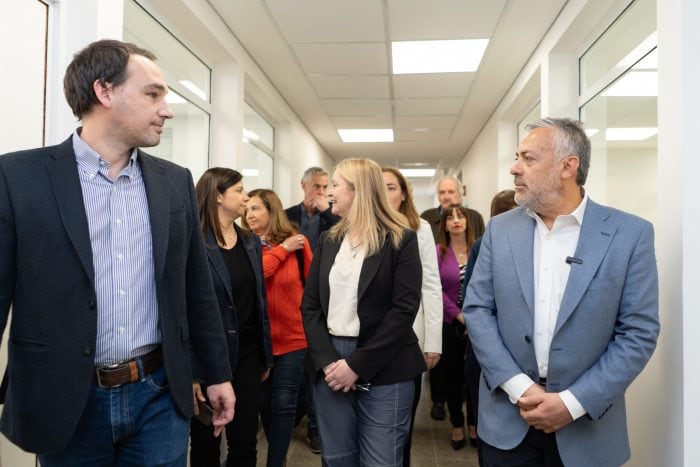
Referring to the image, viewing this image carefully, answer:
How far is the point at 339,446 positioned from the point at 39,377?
45.1 inches

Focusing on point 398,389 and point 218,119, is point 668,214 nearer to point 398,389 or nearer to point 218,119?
point 398,389

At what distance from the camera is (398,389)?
197cm

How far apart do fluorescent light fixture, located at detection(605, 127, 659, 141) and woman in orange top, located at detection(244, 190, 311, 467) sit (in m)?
1.90

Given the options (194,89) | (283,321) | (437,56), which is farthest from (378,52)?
(283,321)

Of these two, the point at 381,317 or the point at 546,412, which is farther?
the point at 381,317

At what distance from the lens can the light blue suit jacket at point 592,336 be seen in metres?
1.50

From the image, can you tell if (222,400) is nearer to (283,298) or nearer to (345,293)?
(345,293)

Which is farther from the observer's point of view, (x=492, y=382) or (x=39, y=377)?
(x=492, y=382)

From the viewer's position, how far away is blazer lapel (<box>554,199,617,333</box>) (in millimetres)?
1525

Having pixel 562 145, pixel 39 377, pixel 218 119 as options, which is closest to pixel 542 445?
pixel 562 145

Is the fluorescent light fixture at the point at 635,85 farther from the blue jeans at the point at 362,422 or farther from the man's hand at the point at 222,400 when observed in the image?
the man's hand at the point at 222,400

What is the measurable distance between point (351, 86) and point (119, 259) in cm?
443

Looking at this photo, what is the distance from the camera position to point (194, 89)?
3963mm

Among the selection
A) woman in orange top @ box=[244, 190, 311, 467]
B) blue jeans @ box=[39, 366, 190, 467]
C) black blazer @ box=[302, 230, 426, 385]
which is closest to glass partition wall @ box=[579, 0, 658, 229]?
black blazer @ box=[302, 230, 426, 385]
